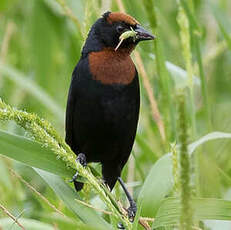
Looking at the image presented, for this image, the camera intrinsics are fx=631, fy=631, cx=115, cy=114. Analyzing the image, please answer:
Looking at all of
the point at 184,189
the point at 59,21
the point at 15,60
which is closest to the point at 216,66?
the point at 59,21

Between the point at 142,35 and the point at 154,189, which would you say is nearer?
the point at 154,189

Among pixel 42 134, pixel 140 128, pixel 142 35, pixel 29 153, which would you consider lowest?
pixel 140 128

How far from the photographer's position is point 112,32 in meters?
2.38

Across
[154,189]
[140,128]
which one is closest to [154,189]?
[154,189]

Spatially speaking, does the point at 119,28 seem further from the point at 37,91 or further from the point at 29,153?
the point at 37,91

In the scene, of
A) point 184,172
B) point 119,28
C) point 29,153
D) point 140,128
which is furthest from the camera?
point 140,128

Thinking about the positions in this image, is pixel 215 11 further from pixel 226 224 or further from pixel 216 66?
pixel 216 66

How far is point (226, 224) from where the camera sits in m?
1.92

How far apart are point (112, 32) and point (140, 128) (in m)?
1.00

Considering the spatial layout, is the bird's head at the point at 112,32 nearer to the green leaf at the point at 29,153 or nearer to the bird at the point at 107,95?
the bird at the point at 107,95

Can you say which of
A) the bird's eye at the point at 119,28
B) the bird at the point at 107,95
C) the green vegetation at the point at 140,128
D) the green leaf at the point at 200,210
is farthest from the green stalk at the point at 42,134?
the bird's eye at the point at 119,28

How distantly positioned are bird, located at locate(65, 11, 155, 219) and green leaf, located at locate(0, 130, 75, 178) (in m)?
0.48

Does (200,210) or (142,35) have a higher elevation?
(142,35)

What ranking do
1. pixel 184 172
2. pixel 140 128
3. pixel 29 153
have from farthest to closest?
pixel 140 128 → pixel 29 153 → pixel 184 172
